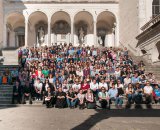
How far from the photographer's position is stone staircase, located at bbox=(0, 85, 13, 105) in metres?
17.2

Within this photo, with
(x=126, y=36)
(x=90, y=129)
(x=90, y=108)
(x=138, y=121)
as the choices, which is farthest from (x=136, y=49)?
(x=90, y=129)

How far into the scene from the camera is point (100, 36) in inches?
1569

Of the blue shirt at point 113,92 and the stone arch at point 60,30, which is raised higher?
the stone arch at point 60,30

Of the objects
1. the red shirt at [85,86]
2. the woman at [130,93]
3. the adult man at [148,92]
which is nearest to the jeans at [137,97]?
the woman at [130,93]

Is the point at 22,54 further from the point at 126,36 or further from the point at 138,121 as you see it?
the point at 138,121

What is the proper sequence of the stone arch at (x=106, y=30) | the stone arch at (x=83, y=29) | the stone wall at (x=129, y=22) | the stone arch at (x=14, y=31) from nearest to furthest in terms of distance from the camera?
the stone wall at (x=129, y=22) < the stone arch at (x=14, y=31) < the stone arch at (x=106, y=30) < the stone arch at (x=83, y=29)

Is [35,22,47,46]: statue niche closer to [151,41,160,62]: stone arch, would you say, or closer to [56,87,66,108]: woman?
[151,41,160,62]: stone arch

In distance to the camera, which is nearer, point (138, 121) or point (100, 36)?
point (138, 121)

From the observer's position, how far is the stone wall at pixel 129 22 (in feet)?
95.5

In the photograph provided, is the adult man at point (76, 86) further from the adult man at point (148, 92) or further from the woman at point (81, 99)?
the adult man at point (148, 92)

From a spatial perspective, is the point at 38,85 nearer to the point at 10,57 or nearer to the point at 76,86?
the point at 76,86

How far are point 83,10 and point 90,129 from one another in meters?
28.1

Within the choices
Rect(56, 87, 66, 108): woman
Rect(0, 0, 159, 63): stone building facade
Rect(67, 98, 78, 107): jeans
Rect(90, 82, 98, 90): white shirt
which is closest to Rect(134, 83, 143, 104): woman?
Rect(90, 82, 98, 90): white shirt

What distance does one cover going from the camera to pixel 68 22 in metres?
38.4
